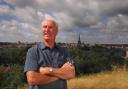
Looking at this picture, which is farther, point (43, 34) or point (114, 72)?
point (114, 72)

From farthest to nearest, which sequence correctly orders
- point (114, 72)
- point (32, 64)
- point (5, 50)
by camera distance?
point (5, 50) → point (114, 72) → point (32, 64)

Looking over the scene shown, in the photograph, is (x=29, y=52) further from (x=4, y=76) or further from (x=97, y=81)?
(x=4, y=76)

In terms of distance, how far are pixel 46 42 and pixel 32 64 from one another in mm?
240

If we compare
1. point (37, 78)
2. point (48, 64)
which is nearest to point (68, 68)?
point (48, 64)

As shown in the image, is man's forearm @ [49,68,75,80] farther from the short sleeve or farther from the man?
the short sleeve

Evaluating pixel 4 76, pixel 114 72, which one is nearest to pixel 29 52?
pixel 114 72

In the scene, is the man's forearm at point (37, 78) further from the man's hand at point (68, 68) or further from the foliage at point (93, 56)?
the foliage at point (93, 56)

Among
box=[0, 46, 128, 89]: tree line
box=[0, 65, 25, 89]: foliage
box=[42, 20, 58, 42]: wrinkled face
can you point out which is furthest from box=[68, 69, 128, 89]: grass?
box=[0, 65, 25, 89]: foliage

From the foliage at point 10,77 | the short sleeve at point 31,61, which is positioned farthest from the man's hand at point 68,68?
the foliage at point 10,77

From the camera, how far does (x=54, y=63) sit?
277 cm

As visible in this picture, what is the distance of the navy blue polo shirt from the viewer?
269 centimetres

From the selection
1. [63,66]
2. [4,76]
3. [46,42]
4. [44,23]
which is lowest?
[4,76]

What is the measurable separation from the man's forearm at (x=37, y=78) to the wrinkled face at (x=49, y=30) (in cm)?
33

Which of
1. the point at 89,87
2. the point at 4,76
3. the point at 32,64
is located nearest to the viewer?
the point at 32,64
